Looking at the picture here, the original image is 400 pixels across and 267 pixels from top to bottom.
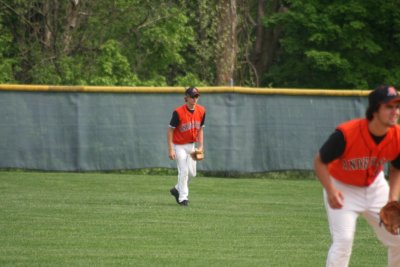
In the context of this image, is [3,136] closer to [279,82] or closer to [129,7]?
[129,7]

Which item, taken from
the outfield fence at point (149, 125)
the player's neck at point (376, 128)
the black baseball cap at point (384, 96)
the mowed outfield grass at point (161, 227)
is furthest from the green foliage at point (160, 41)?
the black baseball cap at point (384, 96)

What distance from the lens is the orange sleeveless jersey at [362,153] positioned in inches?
291

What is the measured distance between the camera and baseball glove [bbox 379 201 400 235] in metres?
7.24

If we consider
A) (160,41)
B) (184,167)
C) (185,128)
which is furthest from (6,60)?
(184,167)

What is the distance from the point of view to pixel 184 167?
1516 centimetres

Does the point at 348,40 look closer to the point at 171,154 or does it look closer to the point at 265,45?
the point at 265,45

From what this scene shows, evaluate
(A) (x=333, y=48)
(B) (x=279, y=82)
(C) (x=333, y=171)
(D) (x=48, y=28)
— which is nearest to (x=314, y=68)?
(A) (x=333, y=48)

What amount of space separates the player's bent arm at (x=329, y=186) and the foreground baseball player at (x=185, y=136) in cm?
792

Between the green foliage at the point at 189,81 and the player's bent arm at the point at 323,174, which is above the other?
the player's bent arm at the point at 323,174

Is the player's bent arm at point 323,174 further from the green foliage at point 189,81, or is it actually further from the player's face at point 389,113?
the green foliage at point 189,81

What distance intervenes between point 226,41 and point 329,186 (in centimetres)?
2291

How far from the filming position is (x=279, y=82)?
117 ft

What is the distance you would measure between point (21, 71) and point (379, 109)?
24.2 m

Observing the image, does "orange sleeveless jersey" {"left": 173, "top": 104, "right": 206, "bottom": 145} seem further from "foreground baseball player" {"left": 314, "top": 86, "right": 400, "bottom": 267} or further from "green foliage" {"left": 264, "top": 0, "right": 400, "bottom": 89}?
"green foliage" {"left": 264, "top": 0, "right": 400, "bottom": 89}
